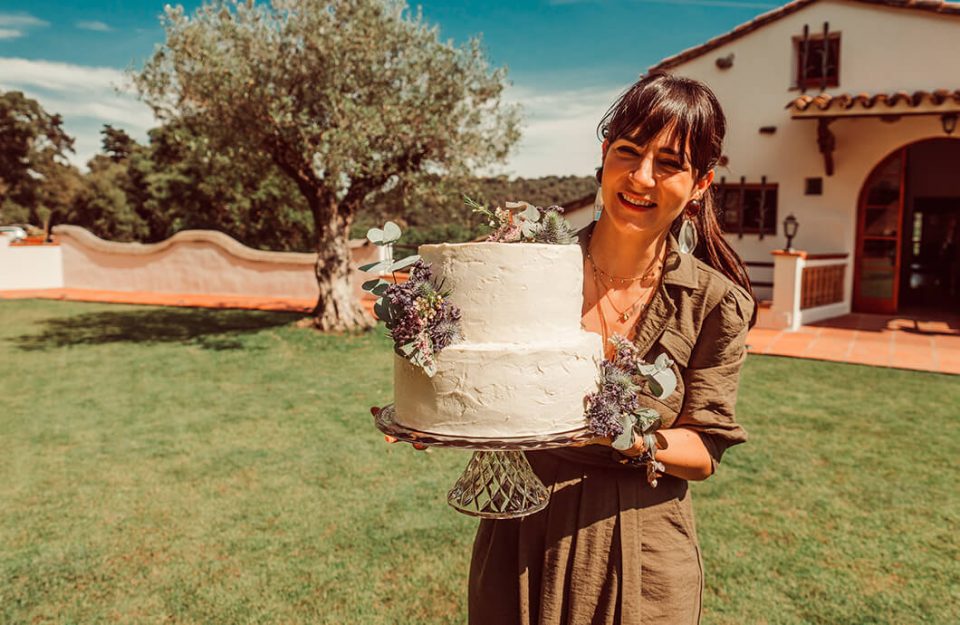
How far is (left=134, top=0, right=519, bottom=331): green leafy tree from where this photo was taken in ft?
37.2

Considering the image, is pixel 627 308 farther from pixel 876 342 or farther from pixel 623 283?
pixel 876 342

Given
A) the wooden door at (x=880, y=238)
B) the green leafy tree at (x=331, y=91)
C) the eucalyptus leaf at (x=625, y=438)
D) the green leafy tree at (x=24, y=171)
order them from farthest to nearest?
the green leafy tree at (x=24, y=171), the wooden door at (x=880, y=238), the green leafy tree at (x=331, y=91), the eucalyptus leaf at (x=625, y=438)

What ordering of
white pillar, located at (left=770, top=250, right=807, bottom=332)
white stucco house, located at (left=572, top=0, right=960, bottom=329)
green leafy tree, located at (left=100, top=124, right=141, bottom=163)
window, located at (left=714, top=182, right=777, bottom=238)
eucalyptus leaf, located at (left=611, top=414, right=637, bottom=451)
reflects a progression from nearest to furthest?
eucalyptus leaf, located at (left=611, top=414, right=637, bottom=451) → white pillar, located at (left=770, top=250, right=807, bottom=332) → white stucco house, located at (left=572, top=0, right=960, bottom=329) → window, located at (left=714, top=182, right=777, bottom=238) → green leafy tree, located at (left=100, top=124, right=141, bottom=163)

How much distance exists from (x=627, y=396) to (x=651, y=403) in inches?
8.3

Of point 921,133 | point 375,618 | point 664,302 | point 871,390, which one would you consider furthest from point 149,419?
point 921,133

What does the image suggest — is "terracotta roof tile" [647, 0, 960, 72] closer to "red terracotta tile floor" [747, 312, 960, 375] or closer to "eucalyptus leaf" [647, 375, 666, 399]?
"red terracotta tile floor" [747, 312, 960, 375]

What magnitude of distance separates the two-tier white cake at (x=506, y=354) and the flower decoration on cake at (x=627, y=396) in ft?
0.26

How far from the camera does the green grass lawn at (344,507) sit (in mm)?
3963

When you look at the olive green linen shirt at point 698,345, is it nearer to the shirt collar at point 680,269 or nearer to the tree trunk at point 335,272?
the shirt collar at point 680,269

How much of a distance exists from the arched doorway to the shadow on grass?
12.1m

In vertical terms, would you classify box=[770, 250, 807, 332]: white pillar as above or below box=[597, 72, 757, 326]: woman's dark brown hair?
below

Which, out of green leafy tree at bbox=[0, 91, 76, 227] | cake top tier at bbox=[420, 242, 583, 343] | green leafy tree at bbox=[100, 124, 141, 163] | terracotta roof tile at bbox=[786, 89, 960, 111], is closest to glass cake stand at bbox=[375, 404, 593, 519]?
cake top tier at bbox=[420, 242, 583, 343]

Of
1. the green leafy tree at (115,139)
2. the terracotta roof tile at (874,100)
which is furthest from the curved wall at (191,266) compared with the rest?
the green leafy tree at (115,139)

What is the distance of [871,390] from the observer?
8586 mm
